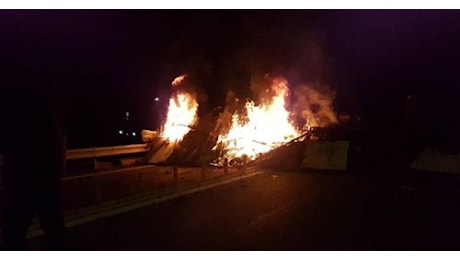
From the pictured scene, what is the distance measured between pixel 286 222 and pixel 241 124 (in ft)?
35.4

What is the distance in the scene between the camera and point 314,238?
23.2 ft

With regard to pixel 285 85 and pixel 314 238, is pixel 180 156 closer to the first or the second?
pixel 285 85

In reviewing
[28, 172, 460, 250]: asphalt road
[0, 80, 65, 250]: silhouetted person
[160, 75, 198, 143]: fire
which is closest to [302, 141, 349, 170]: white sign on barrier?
[28, 172, 460, 250]: asphalt road

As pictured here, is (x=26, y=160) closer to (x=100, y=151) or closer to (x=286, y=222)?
(x=286, y=222)

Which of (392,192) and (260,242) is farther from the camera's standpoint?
(392,192)

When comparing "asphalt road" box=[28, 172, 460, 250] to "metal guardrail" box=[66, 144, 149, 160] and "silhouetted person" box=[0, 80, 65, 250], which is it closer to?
"silhouetted person" box=[0, 80, 65, 250]

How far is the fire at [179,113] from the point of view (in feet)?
65.1

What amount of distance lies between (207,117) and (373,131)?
240 inches

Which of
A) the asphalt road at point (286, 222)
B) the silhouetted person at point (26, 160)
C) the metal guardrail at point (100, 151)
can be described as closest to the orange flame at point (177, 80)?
the metal guardrail at point (100, 151)

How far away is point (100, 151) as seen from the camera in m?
16.3

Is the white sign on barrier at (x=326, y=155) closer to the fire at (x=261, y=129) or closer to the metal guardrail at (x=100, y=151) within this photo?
the fire at (x=261, y=129)

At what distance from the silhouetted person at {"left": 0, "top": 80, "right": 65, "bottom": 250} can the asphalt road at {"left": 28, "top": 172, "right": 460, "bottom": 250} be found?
0.90 metres

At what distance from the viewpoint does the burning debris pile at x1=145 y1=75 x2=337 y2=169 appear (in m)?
17.8

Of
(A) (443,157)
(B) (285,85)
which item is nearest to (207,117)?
(B) (285,85)
